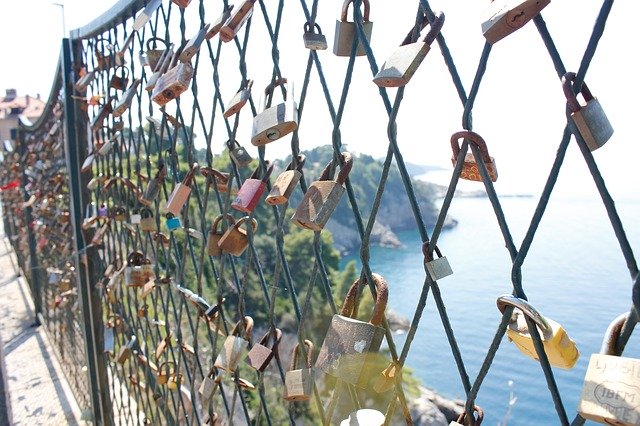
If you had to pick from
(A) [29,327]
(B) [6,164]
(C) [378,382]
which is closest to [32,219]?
(A) [29,327]

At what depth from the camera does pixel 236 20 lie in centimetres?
64

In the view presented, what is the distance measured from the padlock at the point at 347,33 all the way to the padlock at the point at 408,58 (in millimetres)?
80

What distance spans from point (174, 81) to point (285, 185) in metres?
0.28

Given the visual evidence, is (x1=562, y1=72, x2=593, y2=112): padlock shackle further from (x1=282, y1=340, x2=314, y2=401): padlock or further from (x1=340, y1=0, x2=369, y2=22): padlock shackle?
(x1=282, y1=340, x2=314, y2=401): padlock

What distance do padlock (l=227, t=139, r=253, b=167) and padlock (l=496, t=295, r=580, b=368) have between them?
399mm

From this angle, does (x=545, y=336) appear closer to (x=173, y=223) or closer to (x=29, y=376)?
(x=173, y=223)

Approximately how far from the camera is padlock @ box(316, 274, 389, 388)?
18.2 inches

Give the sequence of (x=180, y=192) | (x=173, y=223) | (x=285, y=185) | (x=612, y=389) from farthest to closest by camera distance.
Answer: (x=173, y=223), (x=180, y=192), (x=285, y=185), (x=612, y=389)

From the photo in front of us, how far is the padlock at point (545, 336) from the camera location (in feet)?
1.19

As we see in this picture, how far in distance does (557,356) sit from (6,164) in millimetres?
5120

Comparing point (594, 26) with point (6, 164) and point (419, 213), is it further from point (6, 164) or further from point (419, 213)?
point (6, 164)

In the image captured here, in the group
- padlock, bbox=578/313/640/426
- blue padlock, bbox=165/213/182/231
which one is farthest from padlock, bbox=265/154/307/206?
blue padlock, bbox=165/213/182/231

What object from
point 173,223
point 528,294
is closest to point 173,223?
point 173,223

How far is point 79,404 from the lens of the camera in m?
2.24
